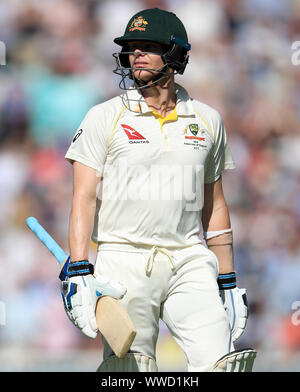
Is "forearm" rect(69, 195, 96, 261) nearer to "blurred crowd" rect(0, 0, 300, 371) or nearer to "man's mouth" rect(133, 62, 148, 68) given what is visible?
"man's mouth" rect(133, 62, 148, 68)

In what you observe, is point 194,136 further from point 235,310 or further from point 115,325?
point 115,325

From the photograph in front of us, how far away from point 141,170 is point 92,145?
0.24 metres

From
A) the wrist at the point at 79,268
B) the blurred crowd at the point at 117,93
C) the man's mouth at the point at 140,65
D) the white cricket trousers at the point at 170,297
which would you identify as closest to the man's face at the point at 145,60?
the man's mouth at the point at 140,65

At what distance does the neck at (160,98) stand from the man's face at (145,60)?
67 millimetres

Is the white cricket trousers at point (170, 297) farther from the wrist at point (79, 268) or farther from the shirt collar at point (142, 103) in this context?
the shirt collar at point (142, 103)

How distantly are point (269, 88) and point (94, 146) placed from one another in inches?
135

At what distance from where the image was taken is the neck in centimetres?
366

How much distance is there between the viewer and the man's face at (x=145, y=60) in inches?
142

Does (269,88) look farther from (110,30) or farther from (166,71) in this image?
(166,71)

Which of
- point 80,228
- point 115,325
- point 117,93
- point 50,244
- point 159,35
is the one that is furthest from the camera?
point 117,93

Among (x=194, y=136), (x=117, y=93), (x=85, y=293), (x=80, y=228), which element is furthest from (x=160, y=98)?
(x=117, y=93)

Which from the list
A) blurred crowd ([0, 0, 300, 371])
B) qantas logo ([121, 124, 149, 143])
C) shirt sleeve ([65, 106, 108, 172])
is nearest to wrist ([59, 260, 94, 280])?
shirt sleeve ([65, 106, 108, 172])

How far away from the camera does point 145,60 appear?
11.9 feet

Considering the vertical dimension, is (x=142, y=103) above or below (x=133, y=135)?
above
